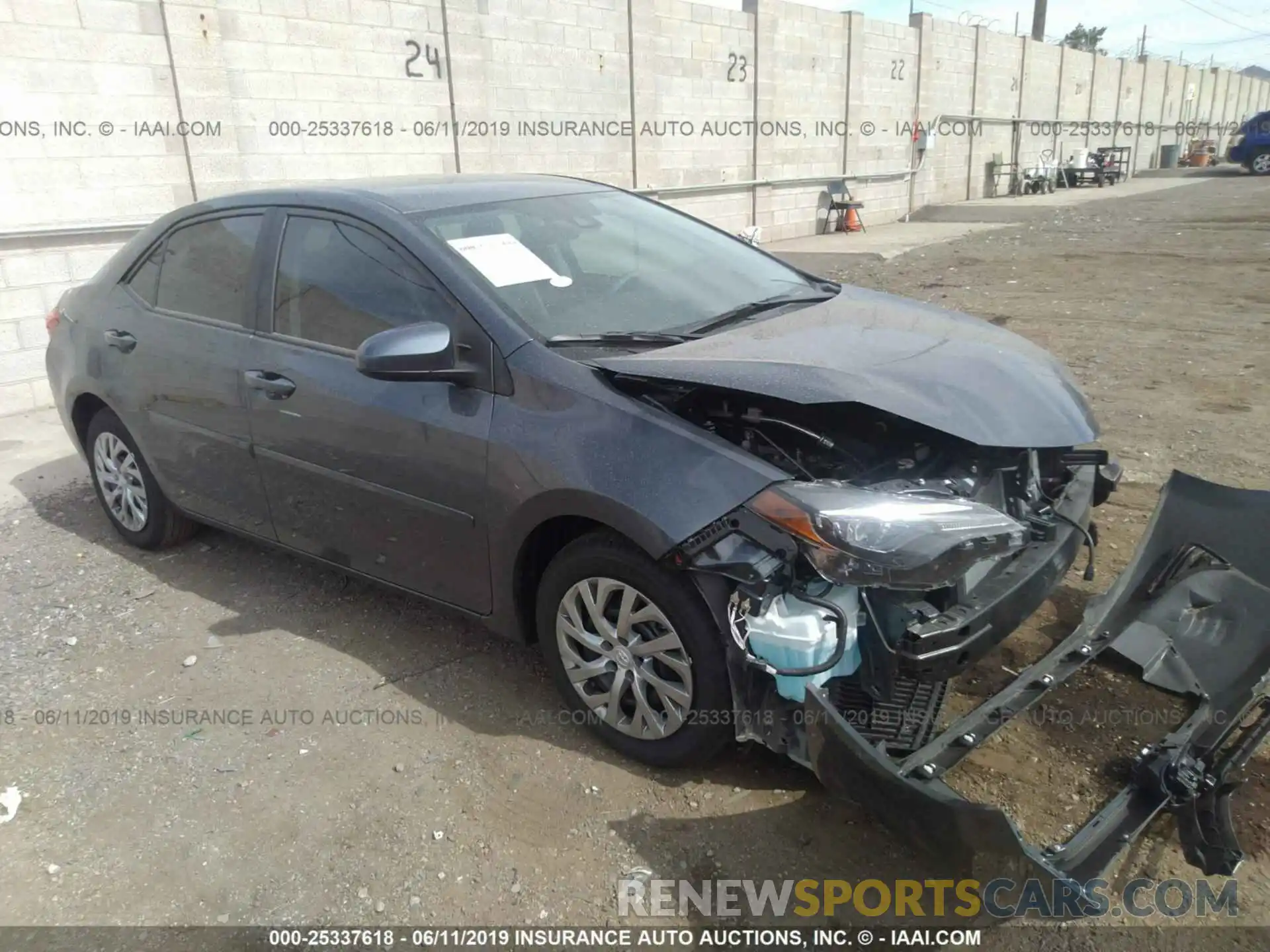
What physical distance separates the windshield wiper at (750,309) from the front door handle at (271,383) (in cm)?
148

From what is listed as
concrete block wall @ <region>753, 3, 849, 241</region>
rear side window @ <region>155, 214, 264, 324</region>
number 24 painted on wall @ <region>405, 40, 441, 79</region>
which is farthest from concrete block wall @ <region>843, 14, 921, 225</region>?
rear side window @ <region>155, 214, 264, 324</region>

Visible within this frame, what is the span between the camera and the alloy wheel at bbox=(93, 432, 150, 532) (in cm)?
450

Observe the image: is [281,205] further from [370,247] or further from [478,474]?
[478,474]

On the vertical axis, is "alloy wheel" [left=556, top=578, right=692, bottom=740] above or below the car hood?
below

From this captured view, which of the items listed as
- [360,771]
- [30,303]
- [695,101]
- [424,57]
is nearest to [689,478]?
[360,771]

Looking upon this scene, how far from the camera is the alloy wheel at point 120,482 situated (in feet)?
14.8

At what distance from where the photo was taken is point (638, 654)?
2.72m

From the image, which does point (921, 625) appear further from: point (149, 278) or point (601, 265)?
point (149, 278)

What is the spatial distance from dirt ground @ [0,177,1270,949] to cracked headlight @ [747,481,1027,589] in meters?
0.78

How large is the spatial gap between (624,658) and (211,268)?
98.7 inches

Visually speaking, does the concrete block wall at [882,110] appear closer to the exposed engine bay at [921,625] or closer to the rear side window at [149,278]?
the rear side window at [149,278]

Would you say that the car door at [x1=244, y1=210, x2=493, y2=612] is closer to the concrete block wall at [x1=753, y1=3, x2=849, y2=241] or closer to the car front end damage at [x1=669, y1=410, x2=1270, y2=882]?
the car front end damage at [x1=669, y1=410, x2=1270, y2=882]

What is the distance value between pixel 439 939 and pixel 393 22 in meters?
9.36

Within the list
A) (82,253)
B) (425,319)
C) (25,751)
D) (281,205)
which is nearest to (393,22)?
(82,253)
